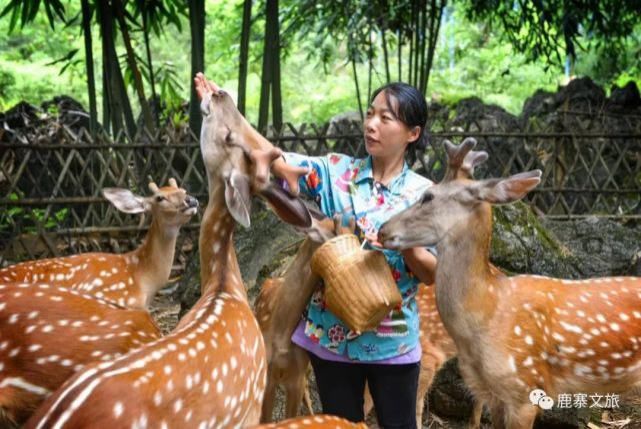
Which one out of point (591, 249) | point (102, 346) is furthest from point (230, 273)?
point (591, 249)

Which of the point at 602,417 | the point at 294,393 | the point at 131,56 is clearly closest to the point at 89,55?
the point at 131,56

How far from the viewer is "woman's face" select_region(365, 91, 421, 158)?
8.72ft

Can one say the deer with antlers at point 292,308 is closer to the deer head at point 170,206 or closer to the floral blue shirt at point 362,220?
the floral blue shirt at point 362,220

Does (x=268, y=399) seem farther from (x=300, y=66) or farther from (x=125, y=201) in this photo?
(x=300, y=66)

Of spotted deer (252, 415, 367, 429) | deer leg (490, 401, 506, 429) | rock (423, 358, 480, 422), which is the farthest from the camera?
rock (423, 358, 480, 422)

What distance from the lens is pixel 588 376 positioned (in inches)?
135

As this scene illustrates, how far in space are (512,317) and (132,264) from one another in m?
2.40

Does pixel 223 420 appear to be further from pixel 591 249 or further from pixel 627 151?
pixel 627 151

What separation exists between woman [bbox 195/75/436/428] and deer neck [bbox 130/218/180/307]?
6.73ft

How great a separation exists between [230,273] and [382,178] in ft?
2.16

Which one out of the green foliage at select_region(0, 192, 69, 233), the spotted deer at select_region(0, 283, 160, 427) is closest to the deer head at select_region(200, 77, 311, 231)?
the spotted deer at select_region(0, 283, 160, 427)

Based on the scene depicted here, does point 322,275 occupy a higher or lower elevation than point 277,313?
higher

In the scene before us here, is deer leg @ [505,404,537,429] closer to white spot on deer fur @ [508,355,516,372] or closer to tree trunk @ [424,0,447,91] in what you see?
white spot on deer fur @ [508,355,516,372]

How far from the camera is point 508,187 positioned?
2.96m
